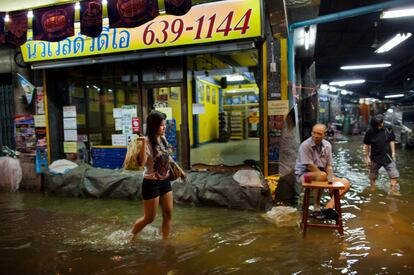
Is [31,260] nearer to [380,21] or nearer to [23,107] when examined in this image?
[23,107]

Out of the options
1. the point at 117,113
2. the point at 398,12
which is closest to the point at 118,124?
the point at 117,113

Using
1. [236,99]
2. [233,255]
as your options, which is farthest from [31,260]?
[236,99]

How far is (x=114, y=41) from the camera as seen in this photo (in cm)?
697

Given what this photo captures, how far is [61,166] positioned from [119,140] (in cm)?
152

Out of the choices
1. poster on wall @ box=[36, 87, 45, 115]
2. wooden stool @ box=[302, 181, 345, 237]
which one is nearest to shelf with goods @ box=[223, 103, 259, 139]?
poster on wall @ box=[36, 87, 45, 115]

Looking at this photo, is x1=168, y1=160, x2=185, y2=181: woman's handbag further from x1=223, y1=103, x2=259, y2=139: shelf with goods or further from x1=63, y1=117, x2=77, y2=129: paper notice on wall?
x1=223, y1=103, x2=259, y2=139: shelf with goods

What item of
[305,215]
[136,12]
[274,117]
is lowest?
[305,215]

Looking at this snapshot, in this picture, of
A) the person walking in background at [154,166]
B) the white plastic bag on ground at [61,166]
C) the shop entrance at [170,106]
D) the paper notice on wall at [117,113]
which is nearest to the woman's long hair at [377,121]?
the shop entrance at [170,106]

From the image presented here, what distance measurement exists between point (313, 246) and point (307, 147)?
154 cm

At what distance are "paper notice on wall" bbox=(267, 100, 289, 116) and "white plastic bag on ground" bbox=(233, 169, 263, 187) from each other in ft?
4.15

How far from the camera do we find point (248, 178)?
596 centimetres

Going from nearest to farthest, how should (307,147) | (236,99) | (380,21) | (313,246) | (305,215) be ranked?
(313,246) → (305,215) → (307,147) → (380,21) → (236,99)

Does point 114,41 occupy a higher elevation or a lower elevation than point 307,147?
higher

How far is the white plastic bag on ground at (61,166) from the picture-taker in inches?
295
